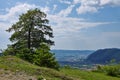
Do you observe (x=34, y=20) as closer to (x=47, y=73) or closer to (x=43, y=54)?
(x=43, y=54)

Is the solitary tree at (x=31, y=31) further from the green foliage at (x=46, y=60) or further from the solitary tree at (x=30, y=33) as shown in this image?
Result: the green foliage at (x=46, y=60)

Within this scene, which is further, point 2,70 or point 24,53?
point 24,53

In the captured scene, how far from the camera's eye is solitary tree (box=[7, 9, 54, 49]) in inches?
2596

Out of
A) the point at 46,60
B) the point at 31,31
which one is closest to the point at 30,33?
the point at 31,31

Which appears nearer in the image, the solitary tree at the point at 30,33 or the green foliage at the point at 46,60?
the green foliage at the point at 46,60

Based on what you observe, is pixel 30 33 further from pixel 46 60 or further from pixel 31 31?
pixel 46 60

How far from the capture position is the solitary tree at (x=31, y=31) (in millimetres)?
65938

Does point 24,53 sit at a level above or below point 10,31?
below

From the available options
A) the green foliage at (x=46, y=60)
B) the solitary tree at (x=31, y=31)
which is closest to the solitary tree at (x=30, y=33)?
the solitary tree at (x=31, y=31)

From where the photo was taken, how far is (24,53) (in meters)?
45.1

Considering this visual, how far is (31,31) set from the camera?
216ft

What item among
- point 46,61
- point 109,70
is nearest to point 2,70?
point 46,61

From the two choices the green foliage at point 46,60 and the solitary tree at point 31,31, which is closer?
the green foliage at point 46,60

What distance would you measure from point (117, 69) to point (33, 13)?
2048cm
